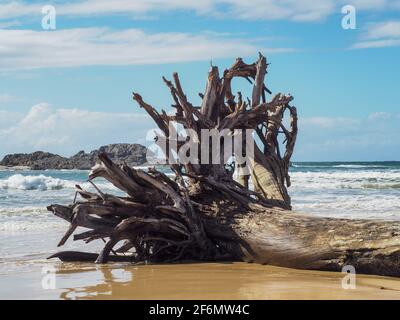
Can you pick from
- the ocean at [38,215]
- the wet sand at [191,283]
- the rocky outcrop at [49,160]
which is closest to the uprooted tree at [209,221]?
the wet sand at [191,283]

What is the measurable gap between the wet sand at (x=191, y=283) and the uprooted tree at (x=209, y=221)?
223 mm

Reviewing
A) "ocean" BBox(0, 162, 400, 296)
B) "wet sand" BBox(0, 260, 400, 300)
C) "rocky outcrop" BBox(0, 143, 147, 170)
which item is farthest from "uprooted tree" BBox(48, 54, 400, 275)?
"rocky outcrop" BBox(0, 143, 147, 170)

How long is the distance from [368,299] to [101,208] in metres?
3.60

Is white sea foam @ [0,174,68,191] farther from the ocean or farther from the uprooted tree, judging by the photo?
the uprooted tree

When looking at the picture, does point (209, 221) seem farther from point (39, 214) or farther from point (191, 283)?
point (39, 214)

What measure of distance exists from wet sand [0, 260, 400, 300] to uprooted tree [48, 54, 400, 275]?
0.22 meters

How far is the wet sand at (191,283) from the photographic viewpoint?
6027mm

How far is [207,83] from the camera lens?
30.2 feet

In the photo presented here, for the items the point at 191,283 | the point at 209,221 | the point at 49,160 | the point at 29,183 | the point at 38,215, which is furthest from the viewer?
the point at 49,160

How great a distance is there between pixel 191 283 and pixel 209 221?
1.72 metres

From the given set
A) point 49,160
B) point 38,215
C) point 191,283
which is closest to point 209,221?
point 191,283

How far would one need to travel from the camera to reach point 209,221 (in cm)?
829
